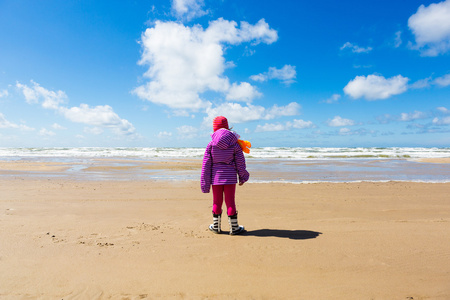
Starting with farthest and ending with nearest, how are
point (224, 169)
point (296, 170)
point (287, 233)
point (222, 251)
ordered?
point (296, 170), point (287, 233), point (224, 169), point (222, 251)

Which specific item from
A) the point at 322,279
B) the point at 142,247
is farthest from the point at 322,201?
the point at 142,247

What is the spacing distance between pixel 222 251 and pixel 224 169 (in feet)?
4.94

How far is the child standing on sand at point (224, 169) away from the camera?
16.8 feet

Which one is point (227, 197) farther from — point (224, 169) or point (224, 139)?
point (224, 139)

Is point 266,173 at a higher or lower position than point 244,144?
lower

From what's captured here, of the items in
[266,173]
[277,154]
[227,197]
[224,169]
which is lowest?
[266,173]

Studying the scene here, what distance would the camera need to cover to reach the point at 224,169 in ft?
17.0

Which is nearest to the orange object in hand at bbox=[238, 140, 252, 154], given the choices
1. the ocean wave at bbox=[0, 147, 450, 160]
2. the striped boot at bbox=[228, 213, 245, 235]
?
the striped boot at bbox=[228, 213, 245, 235]

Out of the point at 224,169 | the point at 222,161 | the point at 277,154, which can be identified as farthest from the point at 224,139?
the point at 277,154

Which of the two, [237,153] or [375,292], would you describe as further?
[237,153]

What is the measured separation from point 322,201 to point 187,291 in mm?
6473

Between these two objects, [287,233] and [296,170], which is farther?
[296,170]

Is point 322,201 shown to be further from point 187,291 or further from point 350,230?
point 187,291

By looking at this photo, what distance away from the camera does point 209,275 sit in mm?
3492
